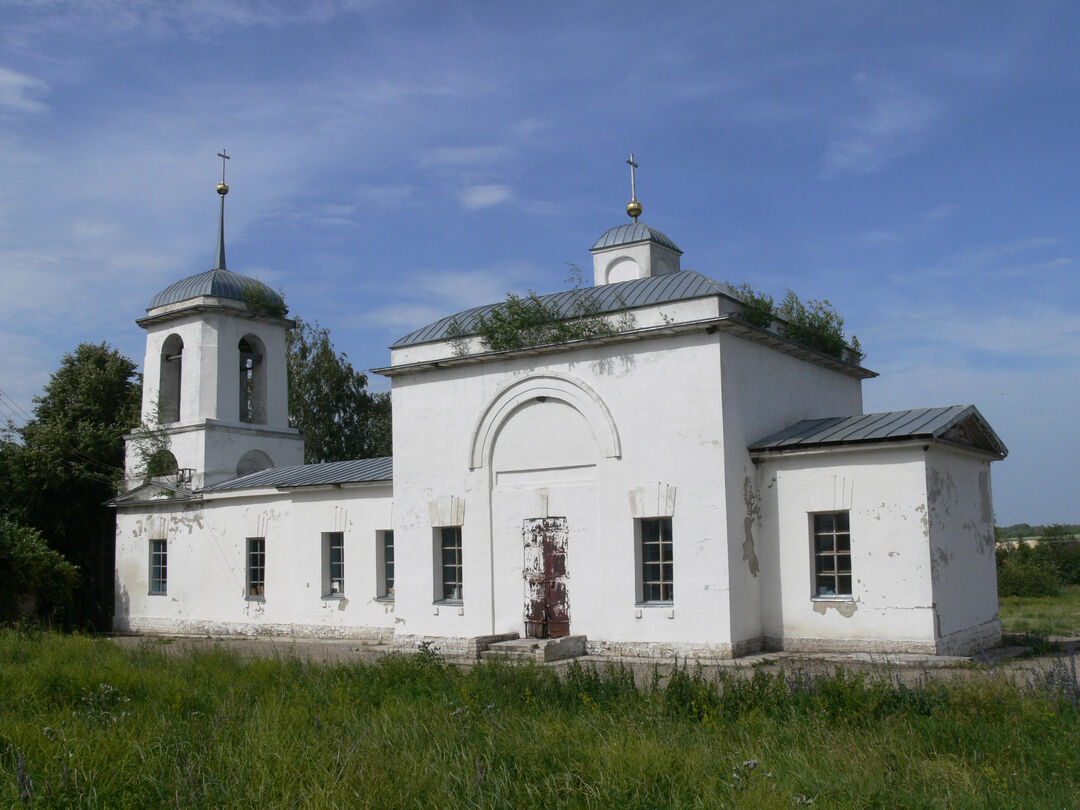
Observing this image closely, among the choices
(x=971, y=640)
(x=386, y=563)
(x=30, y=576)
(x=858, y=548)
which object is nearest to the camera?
Answer: (x=858, y=548)

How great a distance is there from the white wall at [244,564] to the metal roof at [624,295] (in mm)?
4372

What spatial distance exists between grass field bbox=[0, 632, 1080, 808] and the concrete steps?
4387 millimetres

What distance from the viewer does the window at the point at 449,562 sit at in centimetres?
1767

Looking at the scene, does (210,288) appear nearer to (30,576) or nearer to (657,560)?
(30,576)

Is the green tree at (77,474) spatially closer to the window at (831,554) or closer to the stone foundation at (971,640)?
the window at (831,554)

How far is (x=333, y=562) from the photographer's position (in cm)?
2069

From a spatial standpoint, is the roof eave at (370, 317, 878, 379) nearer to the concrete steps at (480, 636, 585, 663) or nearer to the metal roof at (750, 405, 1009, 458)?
the metal roof at (750, 405, 1009, 458)

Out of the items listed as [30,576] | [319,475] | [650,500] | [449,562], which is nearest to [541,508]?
[650,500]

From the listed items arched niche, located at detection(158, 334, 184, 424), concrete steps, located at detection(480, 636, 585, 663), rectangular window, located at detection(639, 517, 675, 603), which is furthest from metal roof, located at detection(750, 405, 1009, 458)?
arched niche, located at detection(158, 334, 184, 424)

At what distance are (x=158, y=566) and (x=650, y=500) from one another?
14033 mm

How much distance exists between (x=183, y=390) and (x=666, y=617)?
14.7 m

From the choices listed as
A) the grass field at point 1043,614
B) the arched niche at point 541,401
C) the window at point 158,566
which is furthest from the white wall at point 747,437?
the window at point 158,566

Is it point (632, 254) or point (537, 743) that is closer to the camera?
point (537, 743)

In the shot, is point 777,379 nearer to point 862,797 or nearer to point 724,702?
point 724,702
